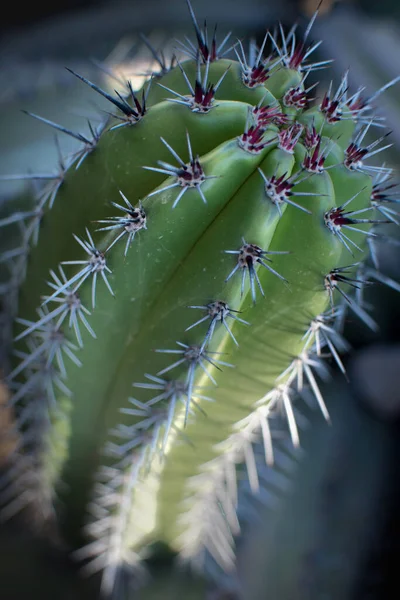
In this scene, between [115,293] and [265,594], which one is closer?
[115,293]

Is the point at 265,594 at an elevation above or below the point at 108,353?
below

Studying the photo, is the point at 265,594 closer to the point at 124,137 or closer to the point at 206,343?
the point at 206,343

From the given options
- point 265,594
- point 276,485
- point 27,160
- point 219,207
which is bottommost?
point 265,594

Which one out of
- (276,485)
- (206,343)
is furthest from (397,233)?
(206,343)

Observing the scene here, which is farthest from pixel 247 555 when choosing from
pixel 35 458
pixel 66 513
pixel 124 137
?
pixel 124 137

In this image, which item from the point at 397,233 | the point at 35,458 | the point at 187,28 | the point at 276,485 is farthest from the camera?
the point at 187,28

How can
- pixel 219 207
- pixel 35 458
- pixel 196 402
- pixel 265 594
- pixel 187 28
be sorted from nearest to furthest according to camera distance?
pixel 219 207 < pixel 196 402 < pixel 35 458 < pixel 265 594 < pixel 187 28
